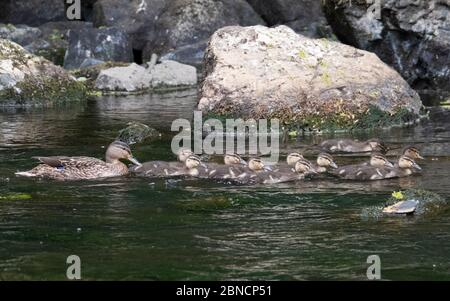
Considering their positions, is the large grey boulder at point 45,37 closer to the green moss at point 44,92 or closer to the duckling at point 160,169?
the green moss at point 44,92

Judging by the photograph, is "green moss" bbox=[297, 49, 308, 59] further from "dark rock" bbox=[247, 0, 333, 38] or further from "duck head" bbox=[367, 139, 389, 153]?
"dark rock" bbox=[247, 0, 333, 38]

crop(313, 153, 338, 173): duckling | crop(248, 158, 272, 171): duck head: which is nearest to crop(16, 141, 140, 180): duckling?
crop(248, 158, 272, 171): duck head

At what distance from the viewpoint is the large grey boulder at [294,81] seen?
14797 millimetres

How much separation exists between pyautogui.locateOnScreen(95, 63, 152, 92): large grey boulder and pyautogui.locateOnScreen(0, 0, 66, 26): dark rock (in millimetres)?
9010

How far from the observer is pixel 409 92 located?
51.1 feet

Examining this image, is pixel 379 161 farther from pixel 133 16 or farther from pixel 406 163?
pixel 133 16

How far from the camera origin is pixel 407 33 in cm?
1956

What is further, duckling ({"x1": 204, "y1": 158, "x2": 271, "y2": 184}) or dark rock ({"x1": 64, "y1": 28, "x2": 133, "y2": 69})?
dark rock ({"x1": 64, "y1": 28, "x2": 133, "y2": 69})

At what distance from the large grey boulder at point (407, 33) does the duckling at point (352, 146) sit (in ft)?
22.4

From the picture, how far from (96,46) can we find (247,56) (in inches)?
398

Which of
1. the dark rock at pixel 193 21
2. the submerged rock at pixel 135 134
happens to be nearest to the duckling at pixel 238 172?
the submerged rock at pixel 135 134

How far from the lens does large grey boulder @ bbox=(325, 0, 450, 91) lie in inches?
758
